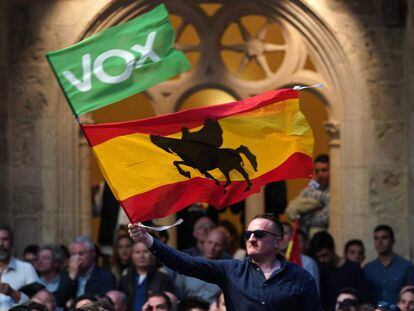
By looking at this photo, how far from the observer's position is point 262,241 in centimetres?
975

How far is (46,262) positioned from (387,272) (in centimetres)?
305

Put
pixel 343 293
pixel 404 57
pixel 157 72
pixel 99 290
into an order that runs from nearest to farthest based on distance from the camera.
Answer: pixel 157 72, pixel 343 293, pixel 99 290, pixel 404 57

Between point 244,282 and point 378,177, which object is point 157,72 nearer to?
point 244,282

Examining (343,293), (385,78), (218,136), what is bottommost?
(343,293)

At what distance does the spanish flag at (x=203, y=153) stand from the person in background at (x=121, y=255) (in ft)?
16.5

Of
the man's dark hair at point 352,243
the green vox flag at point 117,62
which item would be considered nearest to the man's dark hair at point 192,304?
the green vox flag at point 117,62

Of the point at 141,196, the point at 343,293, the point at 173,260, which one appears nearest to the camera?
the point at 173,260

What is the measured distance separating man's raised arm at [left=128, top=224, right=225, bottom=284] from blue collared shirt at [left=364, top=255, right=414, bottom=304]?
564 cm

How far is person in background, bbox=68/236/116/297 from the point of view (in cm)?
1471

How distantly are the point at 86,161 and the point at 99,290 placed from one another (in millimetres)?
3395

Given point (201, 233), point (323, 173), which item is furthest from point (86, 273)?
point (323, 173)

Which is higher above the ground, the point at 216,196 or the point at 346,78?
the point at 346,78

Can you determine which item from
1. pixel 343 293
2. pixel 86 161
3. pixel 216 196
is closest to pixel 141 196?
pixel 216 196

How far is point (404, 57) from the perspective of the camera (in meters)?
17.6
